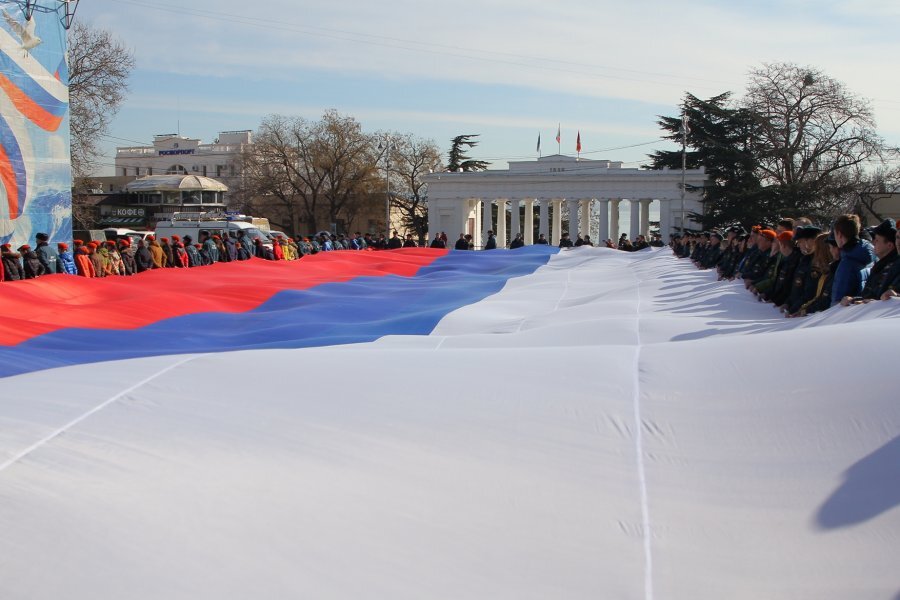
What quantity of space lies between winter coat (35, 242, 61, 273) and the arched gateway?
3671cm

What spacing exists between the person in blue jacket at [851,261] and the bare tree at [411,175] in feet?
Result: 188

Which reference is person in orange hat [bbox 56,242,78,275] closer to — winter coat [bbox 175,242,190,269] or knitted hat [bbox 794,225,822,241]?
winter coat [bbox 175,242,190,269]

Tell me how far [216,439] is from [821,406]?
212cm

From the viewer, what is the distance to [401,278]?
51.2 ft

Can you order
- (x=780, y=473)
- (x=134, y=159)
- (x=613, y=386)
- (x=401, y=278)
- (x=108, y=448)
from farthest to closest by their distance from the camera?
1. (x=134, y=159)
2. (x=401, y=278)
3. (x=613, y=386)
4. (x=108, y=448)
5. (x=780, y=473)

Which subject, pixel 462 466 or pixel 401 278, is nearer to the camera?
pixel 462 466

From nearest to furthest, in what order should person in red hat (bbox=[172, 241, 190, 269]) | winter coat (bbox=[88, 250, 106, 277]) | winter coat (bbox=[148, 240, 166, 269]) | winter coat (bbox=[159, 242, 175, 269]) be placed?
winter coat (bbox=[88, 250, 106, 277]) < winter coat (bbox=[148, 240, 166, 269]) < person in red hat (bbox=[172, 241, 190, 269]) < winter coat (bbox=[159, 242, 175, 269])

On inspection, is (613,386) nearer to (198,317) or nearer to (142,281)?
(198,317)

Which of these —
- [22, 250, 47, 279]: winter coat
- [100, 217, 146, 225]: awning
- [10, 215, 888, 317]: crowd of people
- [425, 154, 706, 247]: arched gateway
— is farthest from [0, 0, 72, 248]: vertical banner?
[100, 217, 146, 225]: awning

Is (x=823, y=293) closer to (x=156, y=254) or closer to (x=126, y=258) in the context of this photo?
(x=126, y=258)

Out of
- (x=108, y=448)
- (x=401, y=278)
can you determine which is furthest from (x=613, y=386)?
(x=401, y=278)

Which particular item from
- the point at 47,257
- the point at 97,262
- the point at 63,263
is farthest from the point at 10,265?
the point at 97,262

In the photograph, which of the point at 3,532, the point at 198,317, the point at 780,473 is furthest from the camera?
the point at 198,317

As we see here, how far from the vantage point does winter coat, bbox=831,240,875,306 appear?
625 centimetres
